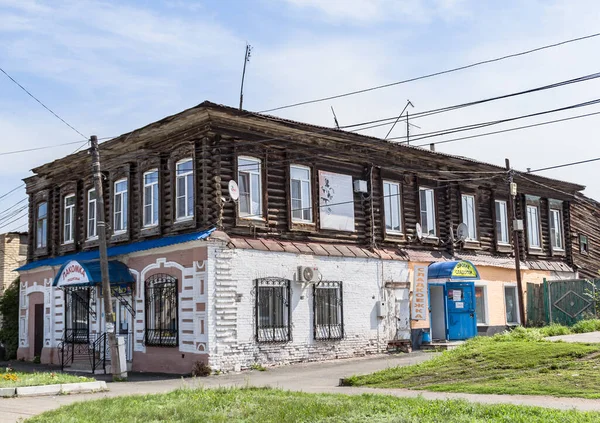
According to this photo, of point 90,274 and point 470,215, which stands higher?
point 470,215

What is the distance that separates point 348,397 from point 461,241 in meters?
17.2

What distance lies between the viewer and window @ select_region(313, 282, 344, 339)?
2334 centimetres

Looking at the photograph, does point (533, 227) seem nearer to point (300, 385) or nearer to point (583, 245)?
point (583, 245)

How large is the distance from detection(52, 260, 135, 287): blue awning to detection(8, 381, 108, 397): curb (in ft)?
18.8

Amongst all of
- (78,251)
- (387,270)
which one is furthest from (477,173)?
(78,251)

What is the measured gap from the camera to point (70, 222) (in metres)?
28.7

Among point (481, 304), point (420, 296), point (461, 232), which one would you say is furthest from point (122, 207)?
point (481, 304)

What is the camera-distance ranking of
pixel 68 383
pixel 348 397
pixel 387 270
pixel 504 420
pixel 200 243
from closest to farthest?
pixel 504 420 → pixel 348 397 → pixel 68 383 → pixel 200 243 → pixel 387 270

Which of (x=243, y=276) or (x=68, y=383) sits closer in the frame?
(x=68, y=383)

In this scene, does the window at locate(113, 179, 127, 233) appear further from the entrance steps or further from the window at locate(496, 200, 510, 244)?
the window at locate(496, 200, 510, 244)

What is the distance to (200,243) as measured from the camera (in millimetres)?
20703

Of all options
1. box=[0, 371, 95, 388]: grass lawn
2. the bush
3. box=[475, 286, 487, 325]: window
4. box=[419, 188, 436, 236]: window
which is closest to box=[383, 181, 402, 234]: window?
box=[419, 188, 436, 236]: window

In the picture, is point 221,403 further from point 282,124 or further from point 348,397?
point 282,124

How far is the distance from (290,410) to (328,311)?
12624mm
